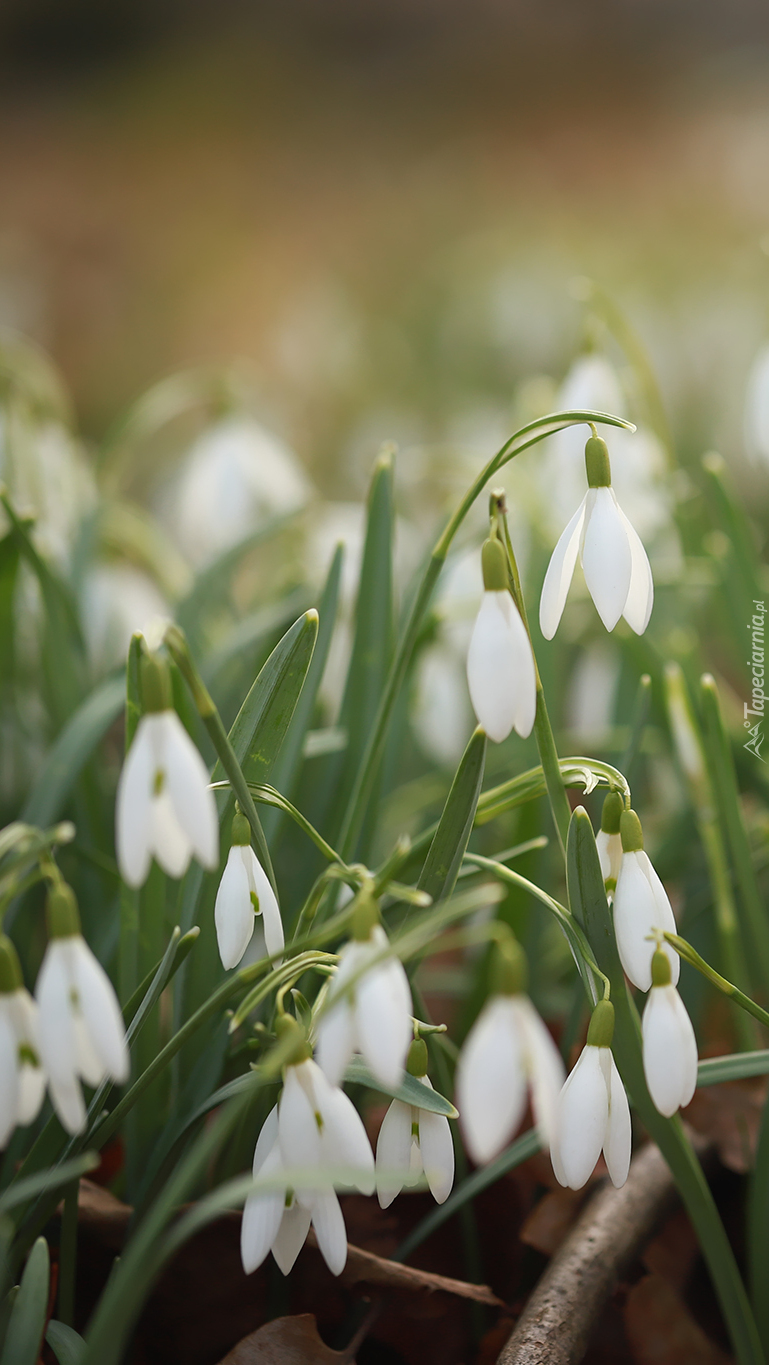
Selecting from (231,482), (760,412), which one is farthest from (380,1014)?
(231,482)

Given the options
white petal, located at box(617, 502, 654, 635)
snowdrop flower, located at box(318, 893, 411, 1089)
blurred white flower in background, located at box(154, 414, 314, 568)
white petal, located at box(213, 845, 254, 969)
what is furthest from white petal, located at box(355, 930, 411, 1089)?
blurred white flower in background, located at box(154, 414, 314, 568)

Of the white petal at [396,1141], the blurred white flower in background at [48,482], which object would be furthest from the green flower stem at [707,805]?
the blurred white flower in background at [48,482]

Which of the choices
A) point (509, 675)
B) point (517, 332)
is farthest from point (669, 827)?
point (517, 332)

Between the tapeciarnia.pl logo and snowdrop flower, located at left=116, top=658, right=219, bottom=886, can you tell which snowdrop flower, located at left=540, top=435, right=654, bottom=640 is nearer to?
snowdrop flower, located at left=116, top=658, right=219, bottom=886

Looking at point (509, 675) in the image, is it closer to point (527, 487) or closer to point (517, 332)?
point (527, 487)

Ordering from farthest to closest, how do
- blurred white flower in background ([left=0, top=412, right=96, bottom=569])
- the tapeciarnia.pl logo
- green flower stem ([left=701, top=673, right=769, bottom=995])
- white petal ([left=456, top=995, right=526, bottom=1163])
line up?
blurred white flower in background ([left=0, top=412, right=96, bottom=569]), the tapeciarnia.pl logo, green flower stem ([left=701, top=673, right=769, bottom=995]), white petal ([left=456, top=995, right=526, bottom=1163])

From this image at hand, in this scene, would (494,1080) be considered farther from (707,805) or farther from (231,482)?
(231,482)
